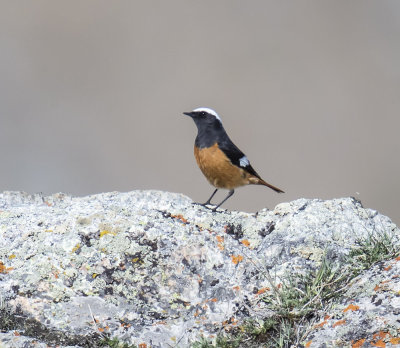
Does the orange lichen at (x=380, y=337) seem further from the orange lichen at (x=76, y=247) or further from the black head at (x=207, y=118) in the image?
the black head at (x=207, y=118)

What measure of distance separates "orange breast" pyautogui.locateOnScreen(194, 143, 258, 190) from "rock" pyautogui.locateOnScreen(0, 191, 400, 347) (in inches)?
94.0

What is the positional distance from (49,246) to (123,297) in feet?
2.28

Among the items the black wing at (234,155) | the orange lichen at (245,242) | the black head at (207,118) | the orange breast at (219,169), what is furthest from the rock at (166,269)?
the black head at (207,118)

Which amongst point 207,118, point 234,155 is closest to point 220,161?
point 234,155

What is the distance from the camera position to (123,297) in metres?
3.95

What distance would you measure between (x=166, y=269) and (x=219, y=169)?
3.38 meters

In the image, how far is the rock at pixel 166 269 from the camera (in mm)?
3605

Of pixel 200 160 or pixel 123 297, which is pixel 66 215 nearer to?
pixel 123 297

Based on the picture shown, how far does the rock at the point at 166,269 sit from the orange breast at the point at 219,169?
239 cm

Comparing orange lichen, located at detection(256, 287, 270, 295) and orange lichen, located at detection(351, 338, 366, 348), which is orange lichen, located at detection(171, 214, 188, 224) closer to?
orange lichen, located at detection(256, 287, 270, 295)

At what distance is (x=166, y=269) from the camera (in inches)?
164

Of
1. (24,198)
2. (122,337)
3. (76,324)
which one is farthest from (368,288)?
(24,198)

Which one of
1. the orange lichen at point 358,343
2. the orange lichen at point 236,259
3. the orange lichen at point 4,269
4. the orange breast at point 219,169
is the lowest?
the orange lichen at point 358,343

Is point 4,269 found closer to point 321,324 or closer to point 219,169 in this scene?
point 321,324
